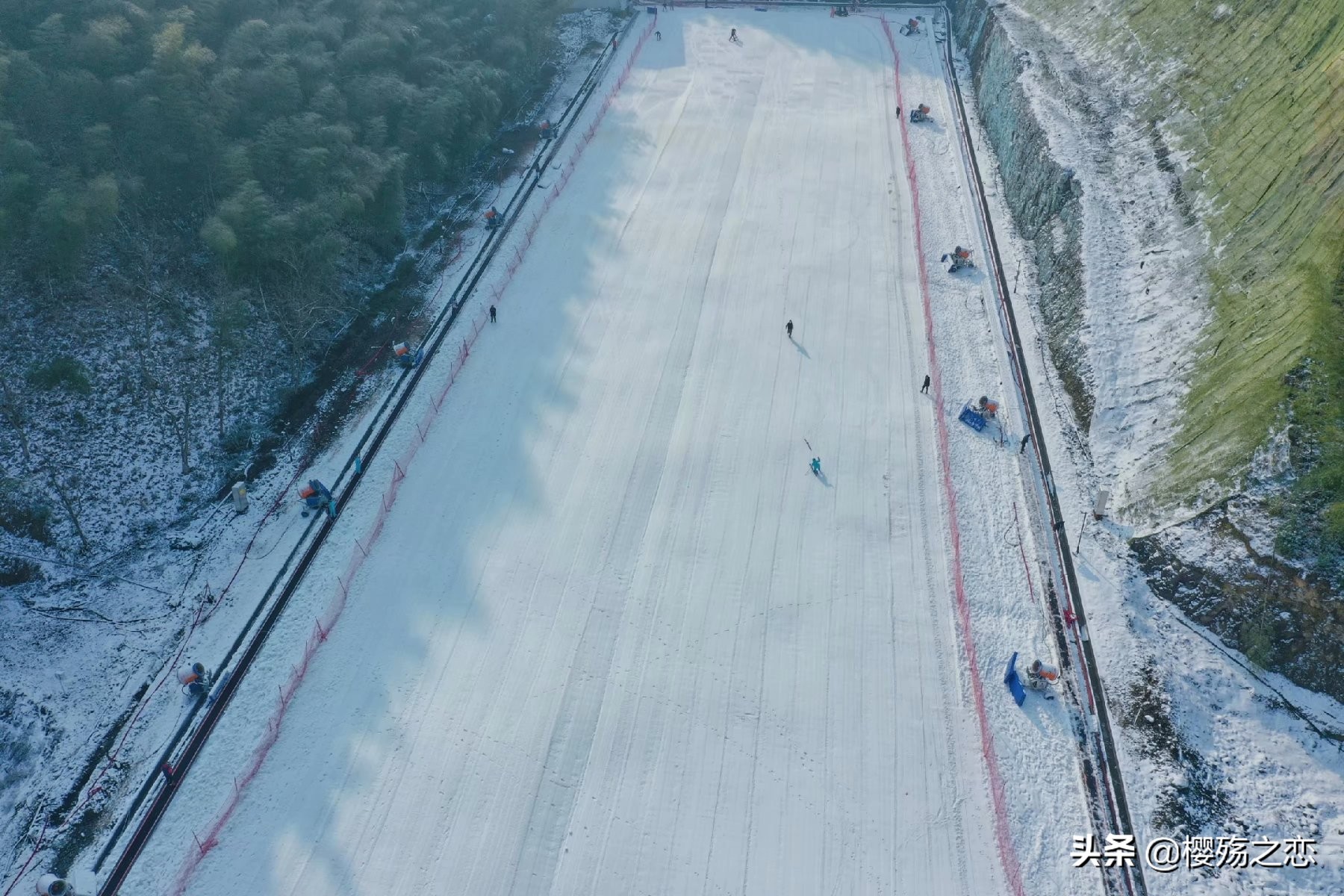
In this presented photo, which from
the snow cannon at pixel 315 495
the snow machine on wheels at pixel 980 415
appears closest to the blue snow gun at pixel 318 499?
the snow cannon at pixel 315 495

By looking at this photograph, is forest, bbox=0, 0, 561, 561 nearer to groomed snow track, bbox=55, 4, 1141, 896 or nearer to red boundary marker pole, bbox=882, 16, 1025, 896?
groomed snow track, bbox=55, 4, 1141, 896

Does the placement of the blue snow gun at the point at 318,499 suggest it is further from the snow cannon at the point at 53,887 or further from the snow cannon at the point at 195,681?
the snow cannon at the point at 53,887

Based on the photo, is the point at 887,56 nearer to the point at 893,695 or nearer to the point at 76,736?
the point at 893,695

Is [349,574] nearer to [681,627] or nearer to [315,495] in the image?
[315,495]

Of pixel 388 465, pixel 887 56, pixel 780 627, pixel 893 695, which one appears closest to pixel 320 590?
pixel 388 465

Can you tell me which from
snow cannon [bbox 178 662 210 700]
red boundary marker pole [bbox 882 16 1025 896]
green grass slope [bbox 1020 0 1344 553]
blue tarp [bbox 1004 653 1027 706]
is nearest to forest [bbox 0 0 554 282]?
snow cannon [bbox 178 662 210 700]
